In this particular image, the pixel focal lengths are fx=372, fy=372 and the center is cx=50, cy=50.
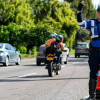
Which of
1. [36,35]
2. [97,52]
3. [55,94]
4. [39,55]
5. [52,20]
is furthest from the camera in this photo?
[52,20]

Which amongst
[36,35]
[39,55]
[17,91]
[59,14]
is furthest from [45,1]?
[17,91]

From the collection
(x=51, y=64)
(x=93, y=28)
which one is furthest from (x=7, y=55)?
(x=93, y=28)

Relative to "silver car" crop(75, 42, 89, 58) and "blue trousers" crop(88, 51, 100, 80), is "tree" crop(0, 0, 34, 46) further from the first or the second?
"blue trousers" crop(88, 51, 100, 80)

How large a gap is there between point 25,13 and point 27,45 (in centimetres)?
417

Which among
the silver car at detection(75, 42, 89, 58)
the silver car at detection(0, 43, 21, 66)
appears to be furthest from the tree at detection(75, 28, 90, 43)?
the silver car at detection(0, 43, 21, 66)

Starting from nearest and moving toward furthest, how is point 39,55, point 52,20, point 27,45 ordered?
point 39,55 < point 27,45 < point 52,20

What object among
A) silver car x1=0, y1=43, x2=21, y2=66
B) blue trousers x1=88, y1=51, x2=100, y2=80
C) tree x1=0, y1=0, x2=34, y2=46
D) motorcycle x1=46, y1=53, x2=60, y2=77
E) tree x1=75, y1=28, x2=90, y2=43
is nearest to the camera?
blue trousers x1=88, y1=51, x2=100, y2=80

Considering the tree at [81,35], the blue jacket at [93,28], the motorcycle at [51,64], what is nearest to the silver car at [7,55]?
the motorcycle at [51,64]

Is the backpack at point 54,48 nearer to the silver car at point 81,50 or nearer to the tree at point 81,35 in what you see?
the silver car at point 81,50

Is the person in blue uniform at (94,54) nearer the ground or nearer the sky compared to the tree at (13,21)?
nearer the ground

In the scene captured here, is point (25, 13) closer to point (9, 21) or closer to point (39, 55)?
point (9, 21)

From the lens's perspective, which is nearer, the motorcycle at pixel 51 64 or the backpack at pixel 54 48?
the motorcycle at pixel 51 64

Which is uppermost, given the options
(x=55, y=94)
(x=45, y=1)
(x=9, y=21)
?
(x=45, y=1)

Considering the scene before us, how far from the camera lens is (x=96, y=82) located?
6848mm
